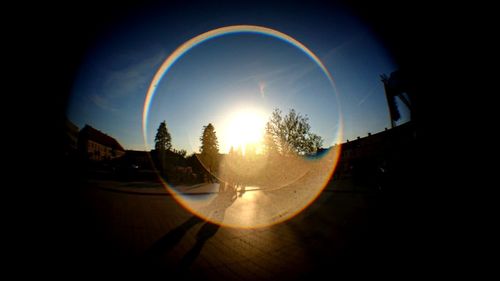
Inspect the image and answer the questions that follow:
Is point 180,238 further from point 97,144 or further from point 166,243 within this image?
point 97,144

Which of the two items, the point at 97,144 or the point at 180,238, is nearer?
the point at 180,238

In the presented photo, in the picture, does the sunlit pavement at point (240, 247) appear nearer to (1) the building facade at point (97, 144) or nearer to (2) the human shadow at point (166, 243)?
(2) the human shadow at point (166, 243)

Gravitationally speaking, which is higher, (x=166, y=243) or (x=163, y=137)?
(x=163, y=137)

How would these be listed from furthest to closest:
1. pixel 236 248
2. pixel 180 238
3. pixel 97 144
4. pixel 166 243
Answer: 1. pixel 97 144
2. pixel 180 238
3. pixel 166 243
4. pixel 236 248

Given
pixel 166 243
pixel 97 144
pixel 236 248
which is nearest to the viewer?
pixel 236 248

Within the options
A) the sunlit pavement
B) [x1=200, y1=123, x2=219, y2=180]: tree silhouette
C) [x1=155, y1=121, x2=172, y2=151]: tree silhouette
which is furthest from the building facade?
the sunlit pavement

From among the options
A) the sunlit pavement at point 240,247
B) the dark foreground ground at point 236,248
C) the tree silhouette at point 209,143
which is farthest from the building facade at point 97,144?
the sunlit pavement at point 240,247

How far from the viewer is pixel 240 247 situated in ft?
13.1

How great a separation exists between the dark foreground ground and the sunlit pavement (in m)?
0.02

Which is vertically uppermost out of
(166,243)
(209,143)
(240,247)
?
(209,143)

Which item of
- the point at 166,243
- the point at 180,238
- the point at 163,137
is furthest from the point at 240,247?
the point at 163,137

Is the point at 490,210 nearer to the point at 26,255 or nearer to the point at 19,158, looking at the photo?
the point at 26,255

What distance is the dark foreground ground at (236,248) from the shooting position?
286 cm

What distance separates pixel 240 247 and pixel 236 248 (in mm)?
102
